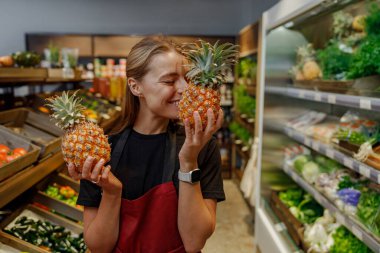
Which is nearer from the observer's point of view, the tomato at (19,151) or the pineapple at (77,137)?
the pineapple at (77,137)

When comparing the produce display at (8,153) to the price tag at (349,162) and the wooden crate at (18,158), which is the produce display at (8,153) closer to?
the wooden crate at (18,158)

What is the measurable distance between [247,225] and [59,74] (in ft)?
9.62

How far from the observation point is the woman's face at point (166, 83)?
60.1 inches

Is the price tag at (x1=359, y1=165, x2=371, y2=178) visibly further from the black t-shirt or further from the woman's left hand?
the woman's left hand

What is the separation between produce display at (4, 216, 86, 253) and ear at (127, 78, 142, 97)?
4.14ft

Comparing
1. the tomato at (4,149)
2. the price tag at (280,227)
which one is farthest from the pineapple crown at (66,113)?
the price tag at (280,227)

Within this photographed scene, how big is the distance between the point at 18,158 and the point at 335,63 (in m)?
2.24

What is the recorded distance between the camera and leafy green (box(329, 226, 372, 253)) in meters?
2.79

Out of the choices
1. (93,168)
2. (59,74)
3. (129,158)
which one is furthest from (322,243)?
(59,74)

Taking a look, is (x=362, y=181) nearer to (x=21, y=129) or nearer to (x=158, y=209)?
(x=158, y=209)

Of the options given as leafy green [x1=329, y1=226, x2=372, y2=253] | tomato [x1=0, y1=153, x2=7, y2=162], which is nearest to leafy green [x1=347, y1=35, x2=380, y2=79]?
leafy green [x1=329, y1=226, x2=372, y2=253]

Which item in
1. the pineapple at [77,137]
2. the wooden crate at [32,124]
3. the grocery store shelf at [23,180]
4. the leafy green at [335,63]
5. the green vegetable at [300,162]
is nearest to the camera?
the pineapple at [77,137]

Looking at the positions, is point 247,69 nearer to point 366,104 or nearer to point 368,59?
point 368,59

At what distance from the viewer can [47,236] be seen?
8.42 feet
